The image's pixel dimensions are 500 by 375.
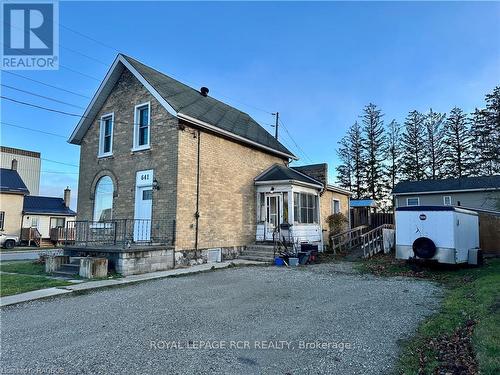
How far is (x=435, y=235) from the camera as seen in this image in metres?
12.5

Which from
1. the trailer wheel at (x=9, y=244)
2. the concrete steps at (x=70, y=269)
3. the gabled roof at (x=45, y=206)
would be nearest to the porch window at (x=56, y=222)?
the gabled roof at (x=45, y=206)

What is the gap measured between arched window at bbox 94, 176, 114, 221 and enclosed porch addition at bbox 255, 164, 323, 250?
7306 mm

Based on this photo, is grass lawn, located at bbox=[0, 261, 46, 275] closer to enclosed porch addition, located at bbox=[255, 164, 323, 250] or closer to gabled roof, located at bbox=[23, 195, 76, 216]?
enclosed porch addition, located at bbox=[255, 164, 323, 250]

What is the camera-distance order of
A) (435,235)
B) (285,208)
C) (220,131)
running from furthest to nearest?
(285,208)
(220,131)
(435,235)

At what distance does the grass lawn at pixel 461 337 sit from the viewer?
13.7ft

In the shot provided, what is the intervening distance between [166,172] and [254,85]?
9725 mm

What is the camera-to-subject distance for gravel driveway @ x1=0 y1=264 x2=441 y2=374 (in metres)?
4.37

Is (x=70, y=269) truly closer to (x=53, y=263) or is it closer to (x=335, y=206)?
(x=53, y=263)

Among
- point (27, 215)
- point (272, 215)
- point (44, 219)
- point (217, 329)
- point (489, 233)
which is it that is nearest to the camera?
point (217, 329)

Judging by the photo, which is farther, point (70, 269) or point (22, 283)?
point (70, 269)

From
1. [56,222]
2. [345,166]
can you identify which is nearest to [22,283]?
[56,222]

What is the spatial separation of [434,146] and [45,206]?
140ft

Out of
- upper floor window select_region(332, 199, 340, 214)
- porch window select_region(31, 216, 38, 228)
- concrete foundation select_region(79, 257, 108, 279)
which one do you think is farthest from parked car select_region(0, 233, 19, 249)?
upper floor window select_region(332, 199, 340, 214)

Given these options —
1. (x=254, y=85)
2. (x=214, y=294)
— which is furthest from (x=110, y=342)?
(x=254, y=85)
